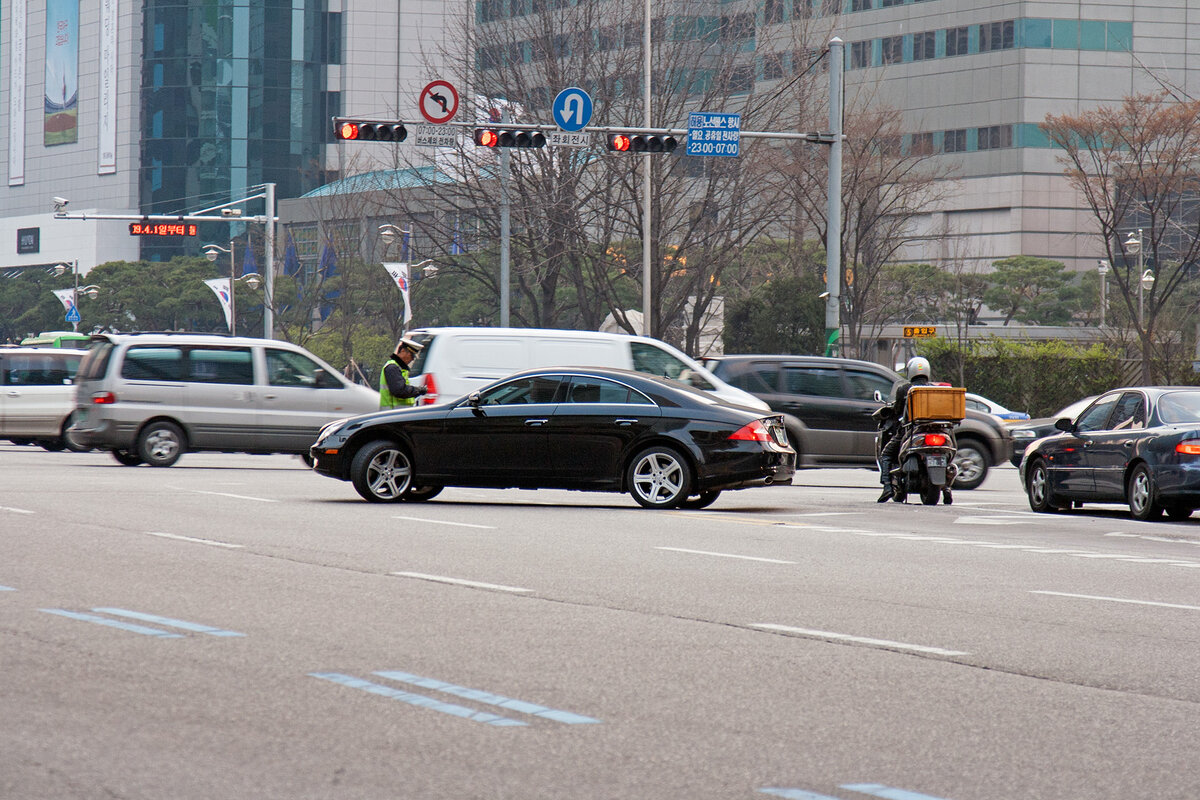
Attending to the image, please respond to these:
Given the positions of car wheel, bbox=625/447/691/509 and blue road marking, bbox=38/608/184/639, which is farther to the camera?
car wheel, bbox=625/447/691/509

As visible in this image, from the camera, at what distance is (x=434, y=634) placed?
781 centimetres

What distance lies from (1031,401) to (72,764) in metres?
34.2

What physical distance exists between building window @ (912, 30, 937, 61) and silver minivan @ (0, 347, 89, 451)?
193ft

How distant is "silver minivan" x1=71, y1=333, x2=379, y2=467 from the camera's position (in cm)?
2275

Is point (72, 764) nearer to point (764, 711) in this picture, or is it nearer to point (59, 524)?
point (764, 711)

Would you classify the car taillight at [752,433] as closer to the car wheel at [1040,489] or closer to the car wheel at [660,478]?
the car wheel at [660,478]

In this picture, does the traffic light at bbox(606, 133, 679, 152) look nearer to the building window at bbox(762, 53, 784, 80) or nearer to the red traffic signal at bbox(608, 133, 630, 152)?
the red traffic signal at bbox(608, 133, 630, 152)

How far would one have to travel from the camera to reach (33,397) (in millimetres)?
28422

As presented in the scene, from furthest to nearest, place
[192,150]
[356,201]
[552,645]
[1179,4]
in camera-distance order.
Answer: [192,150], [1179,4], [356,201], [552,645]

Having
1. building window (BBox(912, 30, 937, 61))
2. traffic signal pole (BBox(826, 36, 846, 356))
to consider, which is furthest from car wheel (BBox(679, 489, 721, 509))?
building window (BBox(912, 30, 937, 61))

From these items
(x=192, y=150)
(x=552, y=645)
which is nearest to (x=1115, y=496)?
(x=552, y=645)

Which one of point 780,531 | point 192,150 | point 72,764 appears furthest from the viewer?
point 192,150

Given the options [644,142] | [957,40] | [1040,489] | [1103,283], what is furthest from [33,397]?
[957,40]

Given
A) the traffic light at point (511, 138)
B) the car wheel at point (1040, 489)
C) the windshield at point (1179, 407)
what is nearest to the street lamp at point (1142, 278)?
the traffic light at point (511, 138)
